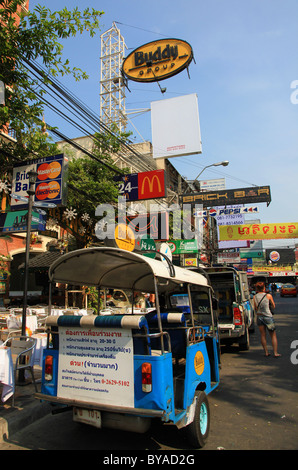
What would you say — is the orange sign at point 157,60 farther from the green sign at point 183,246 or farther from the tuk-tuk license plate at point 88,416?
the tuk-tuk license plate at point 88,416

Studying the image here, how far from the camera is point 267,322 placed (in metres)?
8.24

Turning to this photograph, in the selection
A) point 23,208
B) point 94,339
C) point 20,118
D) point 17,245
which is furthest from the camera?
point 17,245

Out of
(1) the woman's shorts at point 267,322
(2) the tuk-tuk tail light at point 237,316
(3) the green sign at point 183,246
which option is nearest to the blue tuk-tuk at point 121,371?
(1) the woman's shorts at point 267,322

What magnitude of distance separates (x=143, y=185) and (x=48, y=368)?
392 inches

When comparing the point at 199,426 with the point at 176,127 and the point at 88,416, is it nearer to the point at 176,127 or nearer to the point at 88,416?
the point at 88,416

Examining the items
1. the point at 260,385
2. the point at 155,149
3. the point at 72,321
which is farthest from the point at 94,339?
the point at 155,149

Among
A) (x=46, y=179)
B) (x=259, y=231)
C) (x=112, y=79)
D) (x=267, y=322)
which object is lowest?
(x=267, y=322)

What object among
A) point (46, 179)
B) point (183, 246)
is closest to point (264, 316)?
point (46, 179)

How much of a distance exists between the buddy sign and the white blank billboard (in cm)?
1030

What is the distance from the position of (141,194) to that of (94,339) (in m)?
9.89

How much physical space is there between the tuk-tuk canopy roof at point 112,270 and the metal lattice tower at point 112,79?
23.4 meters

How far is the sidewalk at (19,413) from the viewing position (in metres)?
4.30
